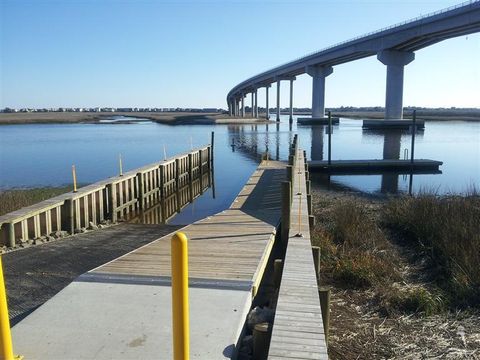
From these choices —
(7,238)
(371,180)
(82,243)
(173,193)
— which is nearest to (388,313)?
(82,243)

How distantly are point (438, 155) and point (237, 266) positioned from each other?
4040 centimetres

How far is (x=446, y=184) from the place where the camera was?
27.6 meters

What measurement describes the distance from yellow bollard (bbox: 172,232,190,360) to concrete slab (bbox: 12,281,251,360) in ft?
4.34

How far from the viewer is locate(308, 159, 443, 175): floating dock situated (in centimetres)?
3086

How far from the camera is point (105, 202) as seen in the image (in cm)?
1661

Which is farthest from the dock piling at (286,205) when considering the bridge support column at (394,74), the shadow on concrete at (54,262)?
the bridge support column at (394,74)

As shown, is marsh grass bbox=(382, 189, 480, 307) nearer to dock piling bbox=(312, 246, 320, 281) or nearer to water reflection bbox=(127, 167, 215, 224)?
dock piling bbox=(312, 246, 320, 281)

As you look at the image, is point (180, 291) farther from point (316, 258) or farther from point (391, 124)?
point (391, 124)

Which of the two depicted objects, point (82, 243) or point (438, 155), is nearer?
point (82, 243)

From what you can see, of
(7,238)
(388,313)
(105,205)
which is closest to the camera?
(388,313)

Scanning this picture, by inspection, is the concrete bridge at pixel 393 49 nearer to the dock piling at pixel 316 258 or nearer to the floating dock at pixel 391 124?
the floating dock at pixel 391 124

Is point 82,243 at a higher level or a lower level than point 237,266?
lower

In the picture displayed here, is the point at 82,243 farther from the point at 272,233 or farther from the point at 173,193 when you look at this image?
the point at 173,193

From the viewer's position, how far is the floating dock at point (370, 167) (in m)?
30.9
